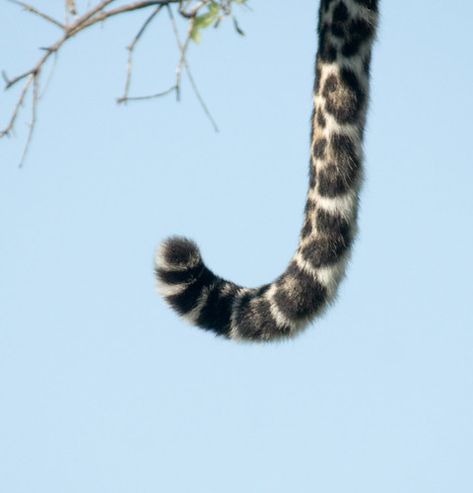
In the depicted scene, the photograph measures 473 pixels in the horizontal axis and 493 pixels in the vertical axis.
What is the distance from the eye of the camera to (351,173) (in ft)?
17.1

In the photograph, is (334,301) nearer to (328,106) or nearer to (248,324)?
(248,324)

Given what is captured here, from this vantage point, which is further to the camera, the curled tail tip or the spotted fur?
the curled tail tip

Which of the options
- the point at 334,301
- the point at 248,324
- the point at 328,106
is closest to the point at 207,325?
the point at 248,324

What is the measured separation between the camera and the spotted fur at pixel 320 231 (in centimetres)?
516

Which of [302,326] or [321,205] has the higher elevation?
[321,205]

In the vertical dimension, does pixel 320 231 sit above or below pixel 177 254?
above

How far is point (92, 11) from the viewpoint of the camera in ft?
13.7

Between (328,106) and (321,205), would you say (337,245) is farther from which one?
(328,106)

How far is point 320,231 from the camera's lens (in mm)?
5223

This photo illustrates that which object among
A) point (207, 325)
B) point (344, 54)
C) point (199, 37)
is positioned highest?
point (344, 54)

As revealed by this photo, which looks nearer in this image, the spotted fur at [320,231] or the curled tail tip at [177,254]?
the spotted fur at [320,231]

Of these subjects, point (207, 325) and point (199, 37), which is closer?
point (199, 37)

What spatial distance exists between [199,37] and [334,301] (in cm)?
133

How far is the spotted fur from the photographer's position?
516cm
